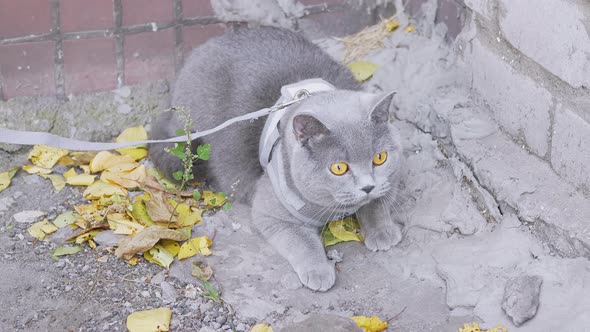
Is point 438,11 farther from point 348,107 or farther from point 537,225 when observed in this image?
point 537,225

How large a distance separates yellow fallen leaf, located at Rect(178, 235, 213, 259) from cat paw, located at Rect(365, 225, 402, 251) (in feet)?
→ 1.64

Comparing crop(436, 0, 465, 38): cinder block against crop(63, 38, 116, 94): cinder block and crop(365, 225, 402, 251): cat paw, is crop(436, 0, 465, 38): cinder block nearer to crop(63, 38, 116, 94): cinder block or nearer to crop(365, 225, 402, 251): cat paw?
crop(365, 225, 402, 251): cat paw

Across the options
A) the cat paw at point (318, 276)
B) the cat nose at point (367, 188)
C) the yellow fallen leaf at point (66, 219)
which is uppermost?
the cat nose at point (367, 188)

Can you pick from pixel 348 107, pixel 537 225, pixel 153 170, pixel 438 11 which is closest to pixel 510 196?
pixel 537 225

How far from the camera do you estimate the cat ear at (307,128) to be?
91.5 inches

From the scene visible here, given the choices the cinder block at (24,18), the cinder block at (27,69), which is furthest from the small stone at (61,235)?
the cinder block at (24,18)

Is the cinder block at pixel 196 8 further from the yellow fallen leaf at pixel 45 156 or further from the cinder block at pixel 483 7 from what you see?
Answer: the cinder block at pixel 483 7

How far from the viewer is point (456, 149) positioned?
275 centimetres

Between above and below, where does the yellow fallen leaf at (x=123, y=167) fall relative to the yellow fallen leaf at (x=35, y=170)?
below

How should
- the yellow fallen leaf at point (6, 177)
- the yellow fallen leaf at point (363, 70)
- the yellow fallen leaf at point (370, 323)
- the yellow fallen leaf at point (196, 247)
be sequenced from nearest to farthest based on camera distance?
the yellow fallen leaf at point (370, 323), the yellow fallen leaf at point (196, 247), the yellow fallen leaf at point (6, 177), the yellow fallen leaf at point (363, 70)

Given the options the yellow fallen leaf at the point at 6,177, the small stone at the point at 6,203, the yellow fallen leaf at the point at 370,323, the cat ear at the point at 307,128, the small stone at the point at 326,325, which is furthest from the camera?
the yellow fallen leaf at the point at 6,177

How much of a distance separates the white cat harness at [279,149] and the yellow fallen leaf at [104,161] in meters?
0.61

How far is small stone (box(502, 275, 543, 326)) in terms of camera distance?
2152 millimetres

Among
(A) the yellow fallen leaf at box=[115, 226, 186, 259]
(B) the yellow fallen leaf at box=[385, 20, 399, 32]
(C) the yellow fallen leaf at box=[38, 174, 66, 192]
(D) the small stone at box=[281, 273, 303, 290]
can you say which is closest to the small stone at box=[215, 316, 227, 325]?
(D) the small stone at box=[281, 273, 303, 290]
